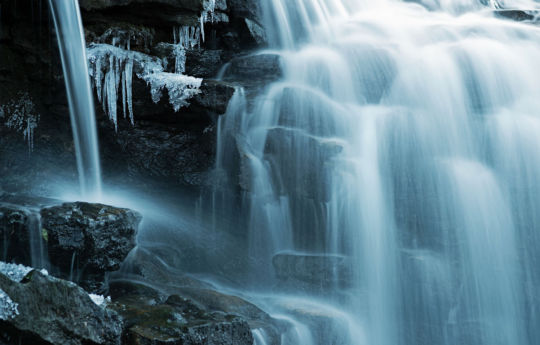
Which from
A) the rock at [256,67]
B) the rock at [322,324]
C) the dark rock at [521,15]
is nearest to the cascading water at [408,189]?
the rock at [322,324]

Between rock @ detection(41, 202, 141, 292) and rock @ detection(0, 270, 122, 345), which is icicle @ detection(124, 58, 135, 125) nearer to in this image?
rock @ detection(41, 202, 141, 292)

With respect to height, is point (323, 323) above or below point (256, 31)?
below

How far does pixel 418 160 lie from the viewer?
811cm

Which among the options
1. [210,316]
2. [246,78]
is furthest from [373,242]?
[246,78]

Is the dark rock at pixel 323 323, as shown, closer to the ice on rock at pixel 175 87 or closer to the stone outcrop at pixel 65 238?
the stone outcrop at pixel 65 238

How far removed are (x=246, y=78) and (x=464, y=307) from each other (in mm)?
5270

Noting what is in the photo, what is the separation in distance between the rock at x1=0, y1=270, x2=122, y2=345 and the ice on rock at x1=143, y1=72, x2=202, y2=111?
12.9 ft

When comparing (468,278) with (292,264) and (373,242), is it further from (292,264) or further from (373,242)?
(292,264)

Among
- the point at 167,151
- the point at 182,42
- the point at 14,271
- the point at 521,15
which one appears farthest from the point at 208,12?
the point at 521,15

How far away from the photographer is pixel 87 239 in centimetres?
487

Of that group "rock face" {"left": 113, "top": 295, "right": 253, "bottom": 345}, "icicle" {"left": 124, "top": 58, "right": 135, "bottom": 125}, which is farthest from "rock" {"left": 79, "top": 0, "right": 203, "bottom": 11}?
"rock face" {"left": 113, "top": 295, "right": 253, "bottom": 345}

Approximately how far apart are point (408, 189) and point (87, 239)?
475 cm

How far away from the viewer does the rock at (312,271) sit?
6.94 m

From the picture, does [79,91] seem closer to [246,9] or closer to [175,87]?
[175,87]
